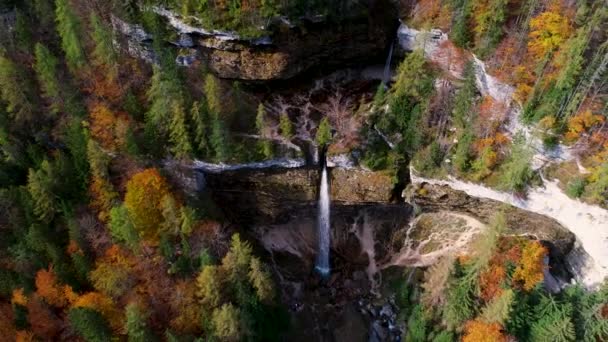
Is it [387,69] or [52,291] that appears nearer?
[52,291]

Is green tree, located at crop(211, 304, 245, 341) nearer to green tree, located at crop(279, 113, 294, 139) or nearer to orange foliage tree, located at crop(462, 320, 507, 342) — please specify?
green tree, located at crop(279, 113, 294, 139)

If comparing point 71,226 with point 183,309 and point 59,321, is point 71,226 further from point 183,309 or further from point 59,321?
point 183,309

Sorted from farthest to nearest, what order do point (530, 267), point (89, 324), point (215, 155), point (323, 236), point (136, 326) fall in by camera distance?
1. point (323, 236)
2. point (215, 155)
3. point (530, 267)
4. point (89, 324)
5. point (136, 326)

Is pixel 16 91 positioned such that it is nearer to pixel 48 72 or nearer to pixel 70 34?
pixel 48 72

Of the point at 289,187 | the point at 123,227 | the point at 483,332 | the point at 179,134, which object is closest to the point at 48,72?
the point at 179,134

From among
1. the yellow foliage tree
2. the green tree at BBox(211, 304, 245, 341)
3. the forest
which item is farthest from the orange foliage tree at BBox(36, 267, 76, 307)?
the yellow foliage tree

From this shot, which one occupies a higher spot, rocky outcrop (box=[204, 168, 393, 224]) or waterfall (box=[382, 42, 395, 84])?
waterfall (box=[382, 42, 395, 84])
